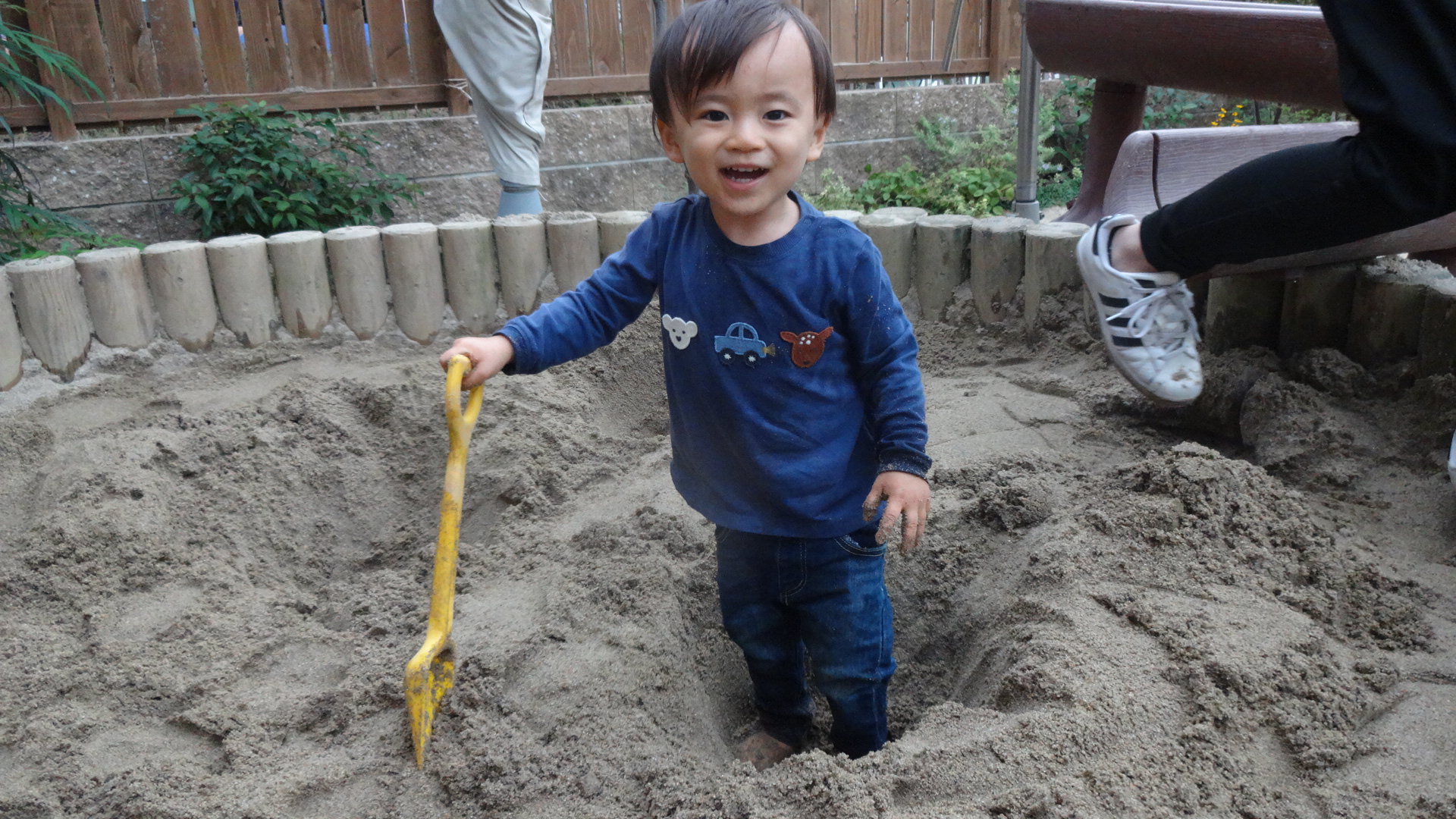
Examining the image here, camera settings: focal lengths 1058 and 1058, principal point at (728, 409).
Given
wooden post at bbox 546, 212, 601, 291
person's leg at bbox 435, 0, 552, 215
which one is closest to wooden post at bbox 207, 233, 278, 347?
wooden post at bbox 546, 212, 601, 291

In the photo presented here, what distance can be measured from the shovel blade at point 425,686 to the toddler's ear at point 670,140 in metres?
0.82

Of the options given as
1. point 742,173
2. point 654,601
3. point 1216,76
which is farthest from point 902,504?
point 1216,76

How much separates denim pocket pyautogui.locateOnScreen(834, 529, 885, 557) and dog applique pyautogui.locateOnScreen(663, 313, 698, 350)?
0.40 metres

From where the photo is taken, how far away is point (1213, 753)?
1.39 meters

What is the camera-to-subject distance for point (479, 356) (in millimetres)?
1570

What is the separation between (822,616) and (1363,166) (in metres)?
1.12

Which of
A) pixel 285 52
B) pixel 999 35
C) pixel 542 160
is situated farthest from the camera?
pixel 999 35

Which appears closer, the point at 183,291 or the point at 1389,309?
the point at 1389,309

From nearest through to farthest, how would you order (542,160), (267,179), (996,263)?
1. (996,263)
2. (267,179)
3. (542,160)

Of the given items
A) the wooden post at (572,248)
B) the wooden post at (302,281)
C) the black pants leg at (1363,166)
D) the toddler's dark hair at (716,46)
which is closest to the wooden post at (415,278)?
the wooden post at (302,281)

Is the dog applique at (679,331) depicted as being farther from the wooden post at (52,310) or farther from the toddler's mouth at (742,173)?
the wooden post at (52,310)

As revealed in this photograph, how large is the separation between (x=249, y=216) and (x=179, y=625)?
3.00 m

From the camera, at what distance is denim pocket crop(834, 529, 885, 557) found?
1.71 m

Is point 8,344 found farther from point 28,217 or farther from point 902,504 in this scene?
point 902,504
